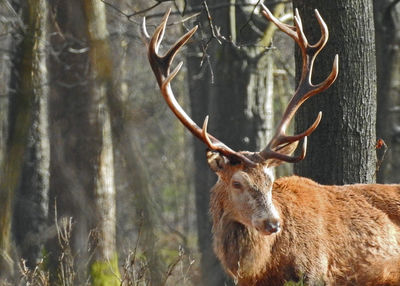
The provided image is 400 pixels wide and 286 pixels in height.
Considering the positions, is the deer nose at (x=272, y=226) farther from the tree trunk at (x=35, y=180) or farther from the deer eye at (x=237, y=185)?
the tree trunk at (x=35, y=180)

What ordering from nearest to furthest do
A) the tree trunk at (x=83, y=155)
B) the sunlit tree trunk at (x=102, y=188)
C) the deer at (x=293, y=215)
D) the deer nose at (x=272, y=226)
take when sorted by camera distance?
1. the deer nose at (x=272, y=226)
2. the deer at (x=293, y=215)
3. the sunlit tree trunk at (x=102, y=188)
4. the tree trunk at (x=83, y=155)

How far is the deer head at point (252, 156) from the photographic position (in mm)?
8031

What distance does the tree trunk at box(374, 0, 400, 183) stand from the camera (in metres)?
12.3

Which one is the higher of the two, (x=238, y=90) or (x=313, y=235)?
(x=238, y=90)

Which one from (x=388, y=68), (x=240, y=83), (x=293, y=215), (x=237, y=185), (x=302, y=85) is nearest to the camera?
(x=237, y=185)

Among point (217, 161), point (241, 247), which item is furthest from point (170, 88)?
point (241, 247)

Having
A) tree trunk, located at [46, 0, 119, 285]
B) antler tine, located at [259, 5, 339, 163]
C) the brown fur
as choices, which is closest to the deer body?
the brown fur

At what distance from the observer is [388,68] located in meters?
12.6

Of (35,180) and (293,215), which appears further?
(35,180)

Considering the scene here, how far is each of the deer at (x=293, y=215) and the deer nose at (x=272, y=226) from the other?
0.02 metres

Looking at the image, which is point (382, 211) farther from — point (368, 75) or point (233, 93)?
point (233, 93)

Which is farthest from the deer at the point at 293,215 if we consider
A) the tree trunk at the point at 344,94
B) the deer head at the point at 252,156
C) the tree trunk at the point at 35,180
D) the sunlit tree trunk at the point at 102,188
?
the tree trunk at the point at 35,180

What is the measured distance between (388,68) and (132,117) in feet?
11.9

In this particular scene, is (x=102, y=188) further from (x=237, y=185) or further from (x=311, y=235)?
(x=311, y=235)
